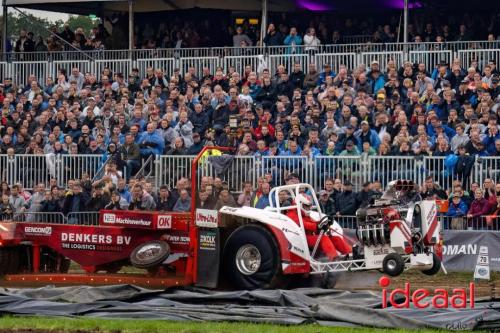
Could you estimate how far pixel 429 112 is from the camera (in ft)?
82.6

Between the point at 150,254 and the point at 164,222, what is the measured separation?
491 millimetres

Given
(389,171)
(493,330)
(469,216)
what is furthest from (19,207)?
(493,330)

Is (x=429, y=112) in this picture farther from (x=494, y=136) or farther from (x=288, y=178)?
(x=288, y=178)

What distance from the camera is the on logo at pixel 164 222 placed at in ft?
60.0

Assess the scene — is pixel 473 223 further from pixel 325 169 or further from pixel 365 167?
pixel 325 169

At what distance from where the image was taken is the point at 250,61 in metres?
30.7

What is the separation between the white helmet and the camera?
1841cm

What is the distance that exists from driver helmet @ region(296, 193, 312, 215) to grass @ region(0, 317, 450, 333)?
407 centimetres

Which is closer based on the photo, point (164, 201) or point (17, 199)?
point (164, 201)

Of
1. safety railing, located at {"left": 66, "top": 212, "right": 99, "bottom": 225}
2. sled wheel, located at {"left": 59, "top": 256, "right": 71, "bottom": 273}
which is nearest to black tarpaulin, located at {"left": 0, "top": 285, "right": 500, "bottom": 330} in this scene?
sled wheel, located at {"left": 59, "top": 256, "right": 71, "bottom": 273}

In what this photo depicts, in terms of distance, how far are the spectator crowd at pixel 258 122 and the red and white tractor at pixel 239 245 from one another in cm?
353

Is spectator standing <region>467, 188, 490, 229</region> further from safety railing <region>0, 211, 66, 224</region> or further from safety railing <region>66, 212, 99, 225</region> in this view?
safety railing <region>0, 211, 66, 224</region>

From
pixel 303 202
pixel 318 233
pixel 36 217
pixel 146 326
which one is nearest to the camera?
pixel 146 326

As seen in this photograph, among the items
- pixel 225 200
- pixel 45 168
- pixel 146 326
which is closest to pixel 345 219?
pixel 225 200
